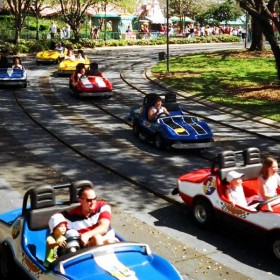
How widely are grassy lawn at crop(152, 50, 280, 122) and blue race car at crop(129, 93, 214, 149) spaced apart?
4.95 metres

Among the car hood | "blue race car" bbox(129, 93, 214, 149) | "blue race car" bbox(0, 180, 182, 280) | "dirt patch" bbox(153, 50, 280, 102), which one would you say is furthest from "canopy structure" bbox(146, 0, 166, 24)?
the car hood

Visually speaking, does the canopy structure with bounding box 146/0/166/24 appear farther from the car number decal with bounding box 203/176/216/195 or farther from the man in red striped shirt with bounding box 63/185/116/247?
the man in red striped shirt with bounding box 63/185/116/247

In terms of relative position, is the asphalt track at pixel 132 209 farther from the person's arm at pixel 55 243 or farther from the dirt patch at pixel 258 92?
the dirt patch at pixel 258 92

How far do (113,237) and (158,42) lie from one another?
4869cm

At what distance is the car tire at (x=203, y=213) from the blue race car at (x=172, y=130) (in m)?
4.99

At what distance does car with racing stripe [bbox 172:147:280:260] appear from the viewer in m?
9.12

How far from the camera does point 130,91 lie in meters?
26.1

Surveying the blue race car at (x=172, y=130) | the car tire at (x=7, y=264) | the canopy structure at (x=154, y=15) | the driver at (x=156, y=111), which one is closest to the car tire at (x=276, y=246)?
the car tire at (x=7, y=264)

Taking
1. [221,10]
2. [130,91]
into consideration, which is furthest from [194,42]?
[130,91]

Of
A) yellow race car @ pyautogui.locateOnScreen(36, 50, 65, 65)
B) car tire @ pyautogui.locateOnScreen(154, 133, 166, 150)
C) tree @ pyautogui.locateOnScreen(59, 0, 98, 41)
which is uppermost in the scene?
tree @ pyautogui.locateOnScreen(59, 0, 98, 41)

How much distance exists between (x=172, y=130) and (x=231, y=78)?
13.8m

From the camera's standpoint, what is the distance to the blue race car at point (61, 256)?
22.7 ft

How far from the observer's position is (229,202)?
9.80 metres

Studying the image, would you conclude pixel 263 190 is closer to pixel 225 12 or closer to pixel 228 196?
pixel 228 196
